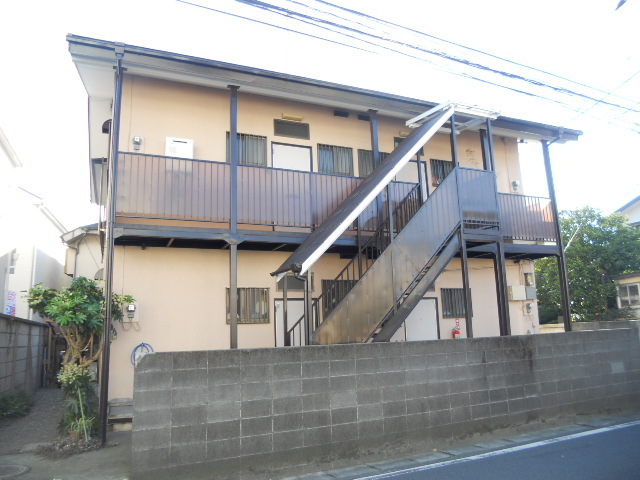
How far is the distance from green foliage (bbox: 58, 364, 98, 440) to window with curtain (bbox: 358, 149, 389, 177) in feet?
23.5

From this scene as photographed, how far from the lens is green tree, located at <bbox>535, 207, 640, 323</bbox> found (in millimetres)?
22344

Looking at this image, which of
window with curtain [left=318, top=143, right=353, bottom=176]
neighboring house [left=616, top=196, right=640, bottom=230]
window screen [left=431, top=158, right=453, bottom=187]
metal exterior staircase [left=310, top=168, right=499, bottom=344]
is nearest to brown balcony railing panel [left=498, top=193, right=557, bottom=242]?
metal exterior staircase [left=310, top=168, right=499, bottom=344]

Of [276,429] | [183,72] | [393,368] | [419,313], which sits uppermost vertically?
[183,72]

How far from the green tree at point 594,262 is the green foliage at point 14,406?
2253 centimetres

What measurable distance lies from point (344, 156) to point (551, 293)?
Answer: 17.8 m

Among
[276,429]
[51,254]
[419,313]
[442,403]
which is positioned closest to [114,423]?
[276,429]

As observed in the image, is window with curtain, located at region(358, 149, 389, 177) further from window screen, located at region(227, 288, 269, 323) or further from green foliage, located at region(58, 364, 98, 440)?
green foliage, located at region(58, 364, 98, 440)

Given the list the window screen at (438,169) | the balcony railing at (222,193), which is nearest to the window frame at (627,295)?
the window screen at (438,169)

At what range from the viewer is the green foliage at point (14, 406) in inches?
334

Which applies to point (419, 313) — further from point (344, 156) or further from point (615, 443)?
Answer: point (615, 443)

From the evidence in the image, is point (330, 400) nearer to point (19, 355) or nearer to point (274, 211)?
point (274, 211)

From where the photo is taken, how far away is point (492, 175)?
9.44m

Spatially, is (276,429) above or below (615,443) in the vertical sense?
above

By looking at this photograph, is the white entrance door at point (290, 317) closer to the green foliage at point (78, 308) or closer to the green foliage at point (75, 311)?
the green foliage at point (75, 311)
